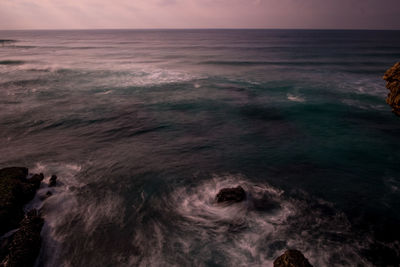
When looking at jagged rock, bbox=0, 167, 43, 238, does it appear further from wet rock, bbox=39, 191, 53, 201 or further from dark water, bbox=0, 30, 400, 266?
dark water, bbox=0, 30, 400, 266

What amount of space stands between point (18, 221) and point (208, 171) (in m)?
13.0

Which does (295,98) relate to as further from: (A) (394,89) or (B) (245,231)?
(B) (245,231)

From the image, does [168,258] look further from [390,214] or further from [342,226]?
[390,214]

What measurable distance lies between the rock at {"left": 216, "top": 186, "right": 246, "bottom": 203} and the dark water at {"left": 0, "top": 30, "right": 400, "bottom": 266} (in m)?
0.54

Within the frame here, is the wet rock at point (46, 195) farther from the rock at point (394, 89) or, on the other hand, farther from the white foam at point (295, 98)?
the white foam at point (295, 98)

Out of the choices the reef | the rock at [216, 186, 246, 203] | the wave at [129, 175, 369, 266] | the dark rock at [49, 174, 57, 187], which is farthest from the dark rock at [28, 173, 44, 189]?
the rock at [216, 186, 246, 203]

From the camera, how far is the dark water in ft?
41.1

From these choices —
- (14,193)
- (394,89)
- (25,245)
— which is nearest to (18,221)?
(14,193)

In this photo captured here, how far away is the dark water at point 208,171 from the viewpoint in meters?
12.5

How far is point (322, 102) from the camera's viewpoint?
1379 inches

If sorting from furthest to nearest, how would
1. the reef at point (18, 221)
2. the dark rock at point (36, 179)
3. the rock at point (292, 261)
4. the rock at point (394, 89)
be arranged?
the dark rock at point (36, 179), the rock at point (394, 89), the reef at point (18, 221), the rock at point (292, 261)

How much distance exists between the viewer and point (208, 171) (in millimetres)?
19172

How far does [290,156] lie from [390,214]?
817 centimetres

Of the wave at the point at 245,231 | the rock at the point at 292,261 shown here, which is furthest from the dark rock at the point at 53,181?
the rock at the point at 292,261
